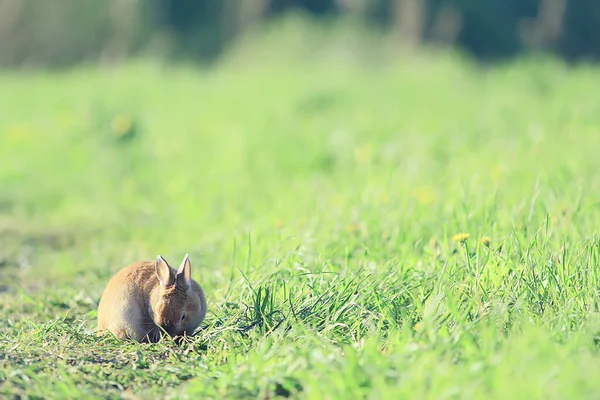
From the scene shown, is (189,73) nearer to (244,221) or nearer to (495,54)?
(495,54)

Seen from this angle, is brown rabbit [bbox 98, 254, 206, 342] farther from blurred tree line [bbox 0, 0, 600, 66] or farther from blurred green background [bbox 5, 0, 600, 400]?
blurred tree line [bbox 0, 0, 600, 66]

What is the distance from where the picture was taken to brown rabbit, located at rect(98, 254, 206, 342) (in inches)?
143

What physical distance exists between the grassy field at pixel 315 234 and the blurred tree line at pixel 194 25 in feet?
9.90

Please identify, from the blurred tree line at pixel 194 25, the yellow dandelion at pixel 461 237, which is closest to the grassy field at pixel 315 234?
the yellow dandelion at pixel 461 237

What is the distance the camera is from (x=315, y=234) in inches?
190

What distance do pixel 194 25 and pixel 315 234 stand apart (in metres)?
10.1

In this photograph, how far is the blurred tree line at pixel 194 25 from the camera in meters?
13.9

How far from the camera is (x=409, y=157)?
6.98m

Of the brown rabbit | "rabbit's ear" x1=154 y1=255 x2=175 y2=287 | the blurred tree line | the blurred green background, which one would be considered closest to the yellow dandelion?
the blurred green background

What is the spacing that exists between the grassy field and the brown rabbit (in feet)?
0.25

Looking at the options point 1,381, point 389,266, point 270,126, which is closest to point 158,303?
point 1,381

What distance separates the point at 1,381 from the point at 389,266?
163 cm

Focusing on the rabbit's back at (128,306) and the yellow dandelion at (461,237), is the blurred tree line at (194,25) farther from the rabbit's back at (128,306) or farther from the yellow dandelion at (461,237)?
the rabbit's back at (128,306)

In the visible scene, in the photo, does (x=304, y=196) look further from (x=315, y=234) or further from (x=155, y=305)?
(x=155, y=305)
